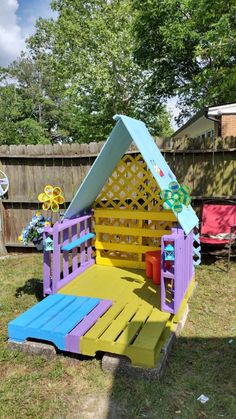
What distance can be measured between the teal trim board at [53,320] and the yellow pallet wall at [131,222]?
1342 mm

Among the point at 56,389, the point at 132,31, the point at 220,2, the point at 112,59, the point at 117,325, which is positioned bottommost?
the point at 56,389

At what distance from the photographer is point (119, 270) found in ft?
16.7

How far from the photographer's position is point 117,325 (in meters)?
3.35

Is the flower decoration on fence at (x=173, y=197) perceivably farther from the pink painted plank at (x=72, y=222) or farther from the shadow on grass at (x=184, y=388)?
the shadow on grass at (x=184, y=388)

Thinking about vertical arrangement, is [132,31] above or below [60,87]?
above

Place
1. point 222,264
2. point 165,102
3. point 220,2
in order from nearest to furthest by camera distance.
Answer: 1. point 222,264
2. point 220,2
3. point 165,102

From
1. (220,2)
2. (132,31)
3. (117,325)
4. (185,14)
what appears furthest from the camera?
(132,31)

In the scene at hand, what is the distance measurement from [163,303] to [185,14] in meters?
22.3

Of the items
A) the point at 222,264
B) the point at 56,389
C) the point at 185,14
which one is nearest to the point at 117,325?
the point at 56,389

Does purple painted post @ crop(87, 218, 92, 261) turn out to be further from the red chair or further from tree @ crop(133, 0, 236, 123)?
tree @ crop(133, 0, 236, 123)

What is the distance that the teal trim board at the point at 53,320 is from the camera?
10.5ft

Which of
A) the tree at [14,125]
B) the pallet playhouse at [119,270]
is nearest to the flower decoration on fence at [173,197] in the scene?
the pallet playhouse at [119,270]

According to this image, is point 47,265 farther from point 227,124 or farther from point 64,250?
point 227,124

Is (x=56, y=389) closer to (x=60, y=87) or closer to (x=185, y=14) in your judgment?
(x=185, y=14)
